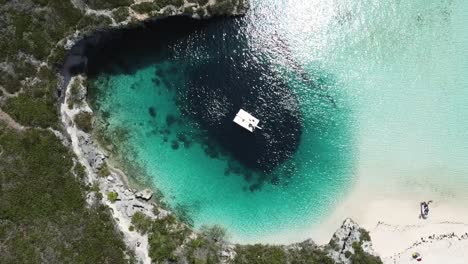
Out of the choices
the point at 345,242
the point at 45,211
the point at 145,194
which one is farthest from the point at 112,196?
the point at 345,242

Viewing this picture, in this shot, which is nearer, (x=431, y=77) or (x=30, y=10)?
(x=30, y=10)

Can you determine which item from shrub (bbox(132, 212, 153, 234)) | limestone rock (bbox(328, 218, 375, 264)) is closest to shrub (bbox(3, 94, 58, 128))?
shrub (bbox(132, 212, 153, 234))

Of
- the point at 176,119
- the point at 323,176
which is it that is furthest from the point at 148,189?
the point at 323,176

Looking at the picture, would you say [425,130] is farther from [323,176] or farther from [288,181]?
[288,181]

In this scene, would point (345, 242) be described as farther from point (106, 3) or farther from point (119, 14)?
point (106, 3)

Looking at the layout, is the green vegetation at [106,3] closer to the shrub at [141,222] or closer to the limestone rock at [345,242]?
the shrub at [141,222]

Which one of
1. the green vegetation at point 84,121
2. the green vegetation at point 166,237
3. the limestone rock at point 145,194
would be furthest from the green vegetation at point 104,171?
the green vegetation at point 166,237
